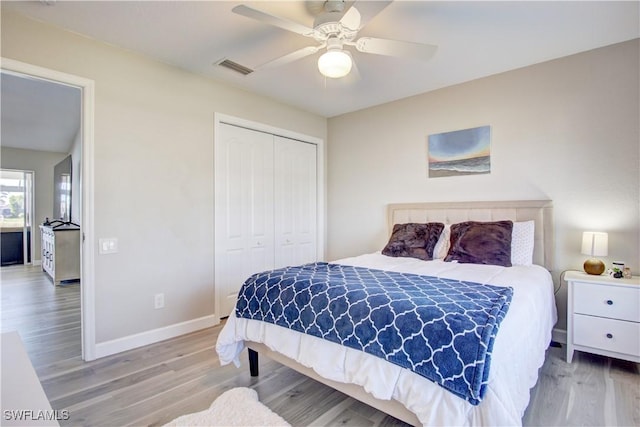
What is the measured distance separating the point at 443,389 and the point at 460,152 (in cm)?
280

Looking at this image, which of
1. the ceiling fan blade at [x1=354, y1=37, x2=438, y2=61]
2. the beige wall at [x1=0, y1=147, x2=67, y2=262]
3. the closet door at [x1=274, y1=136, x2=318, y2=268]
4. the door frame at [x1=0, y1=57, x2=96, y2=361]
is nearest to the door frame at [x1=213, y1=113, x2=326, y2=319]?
the closet door at [x1=274, y1=136, x2=318, y2=268]

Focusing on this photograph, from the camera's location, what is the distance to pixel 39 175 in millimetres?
7242

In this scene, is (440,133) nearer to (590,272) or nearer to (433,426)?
(590,272)

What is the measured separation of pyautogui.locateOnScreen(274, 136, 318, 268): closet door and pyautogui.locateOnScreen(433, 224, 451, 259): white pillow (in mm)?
1856

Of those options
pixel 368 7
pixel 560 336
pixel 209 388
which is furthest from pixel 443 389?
pixel 560 336

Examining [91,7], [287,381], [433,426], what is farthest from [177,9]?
[433,426]

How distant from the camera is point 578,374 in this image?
7.75 feet

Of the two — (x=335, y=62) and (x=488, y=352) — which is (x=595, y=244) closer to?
(x=488, y=352)

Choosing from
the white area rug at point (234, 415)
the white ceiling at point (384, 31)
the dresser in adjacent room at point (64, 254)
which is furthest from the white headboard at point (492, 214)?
the dresser in adjacent room at point (64, 254)

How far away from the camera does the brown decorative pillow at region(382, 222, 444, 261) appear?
126 inches

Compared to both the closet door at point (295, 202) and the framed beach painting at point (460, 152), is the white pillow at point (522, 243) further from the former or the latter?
the closet door at point (295, 202)

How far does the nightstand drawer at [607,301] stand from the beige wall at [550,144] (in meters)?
0.47

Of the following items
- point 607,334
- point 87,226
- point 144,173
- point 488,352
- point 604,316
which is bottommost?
point 607,334

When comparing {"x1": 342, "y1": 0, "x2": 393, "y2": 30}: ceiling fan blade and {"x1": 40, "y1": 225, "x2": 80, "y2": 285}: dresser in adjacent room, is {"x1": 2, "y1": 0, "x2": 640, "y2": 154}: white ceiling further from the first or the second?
{"x1": 40, "y1": 225, "x2": 80, "y2": 285}: dresser in adjacent room
